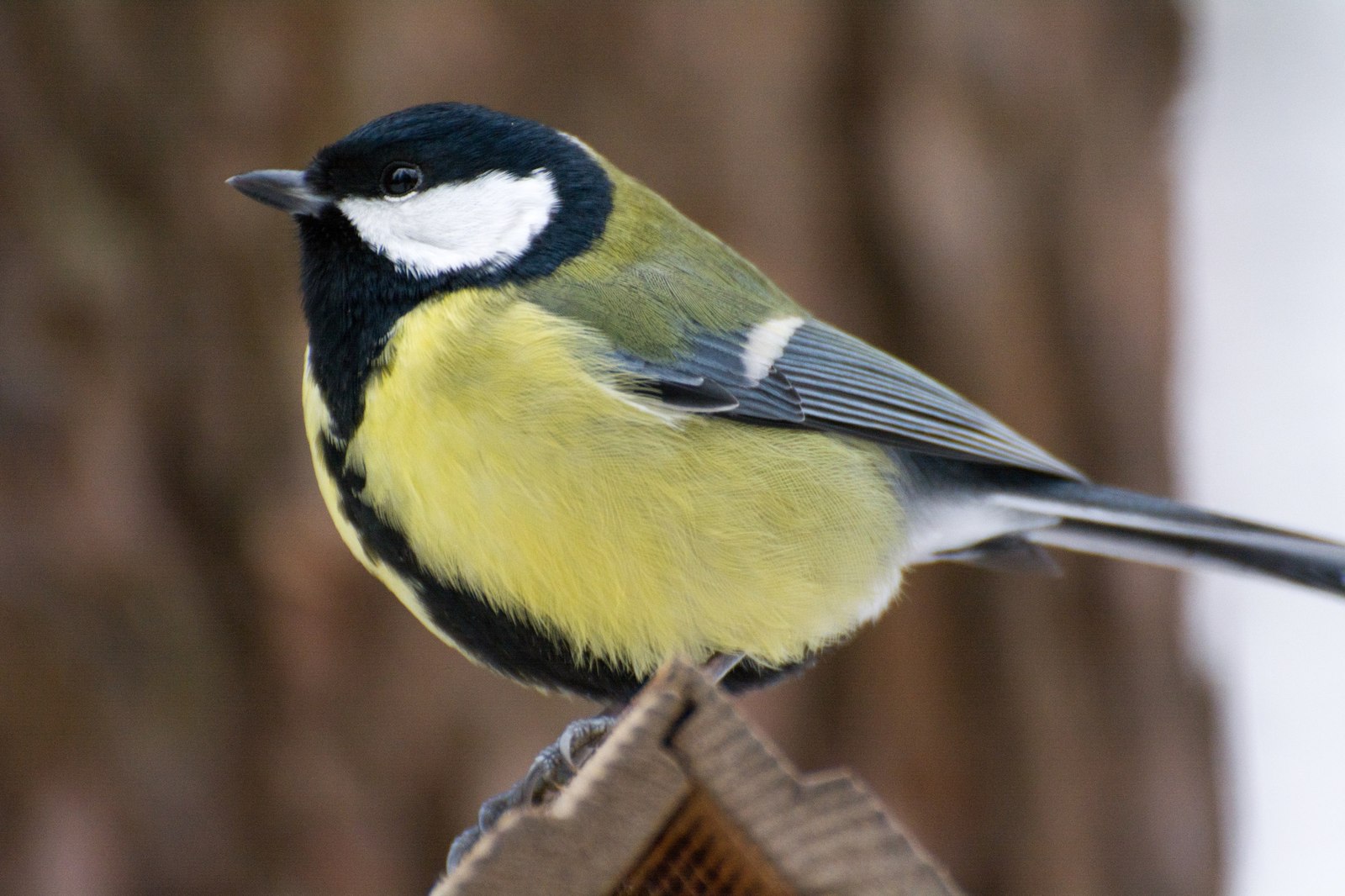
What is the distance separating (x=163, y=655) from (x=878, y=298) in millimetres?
1440

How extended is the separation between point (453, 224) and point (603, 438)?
34 centimetres

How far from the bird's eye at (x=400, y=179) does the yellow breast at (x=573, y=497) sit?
0.18 m

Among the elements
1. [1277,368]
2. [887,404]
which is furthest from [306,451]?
[1277,368]

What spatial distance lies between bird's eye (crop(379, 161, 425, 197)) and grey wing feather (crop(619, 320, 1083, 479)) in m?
0.33

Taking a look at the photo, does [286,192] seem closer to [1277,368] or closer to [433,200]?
[433,200]

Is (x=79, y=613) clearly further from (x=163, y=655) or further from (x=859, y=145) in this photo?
(x=859, y=145)

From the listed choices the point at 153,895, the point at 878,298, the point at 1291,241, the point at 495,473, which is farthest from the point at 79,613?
the point at 1291,241

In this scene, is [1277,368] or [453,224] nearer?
[453,224]

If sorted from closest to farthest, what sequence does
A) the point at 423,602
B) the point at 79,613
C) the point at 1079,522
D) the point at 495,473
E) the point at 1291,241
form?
1. the point at 495,473
2. the point at 423,602
3. the point at 1079,522
4. the point at 79,613
5. the point at 1291,241

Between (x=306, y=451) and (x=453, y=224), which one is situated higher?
(x=453, y=224)

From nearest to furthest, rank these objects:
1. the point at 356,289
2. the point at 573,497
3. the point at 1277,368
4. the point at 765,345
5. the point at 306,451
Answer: the point at 573,497, the point at 356,289, the point at 765,345, the point at 306,451, the point at 1277,368

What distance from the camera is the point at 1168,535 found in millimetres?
1725

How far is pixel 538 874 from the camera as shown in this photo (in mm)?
880

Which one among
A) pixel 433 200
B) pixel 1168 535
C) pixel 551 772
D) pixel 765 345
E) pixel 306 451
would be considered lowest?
pixel 306 451
